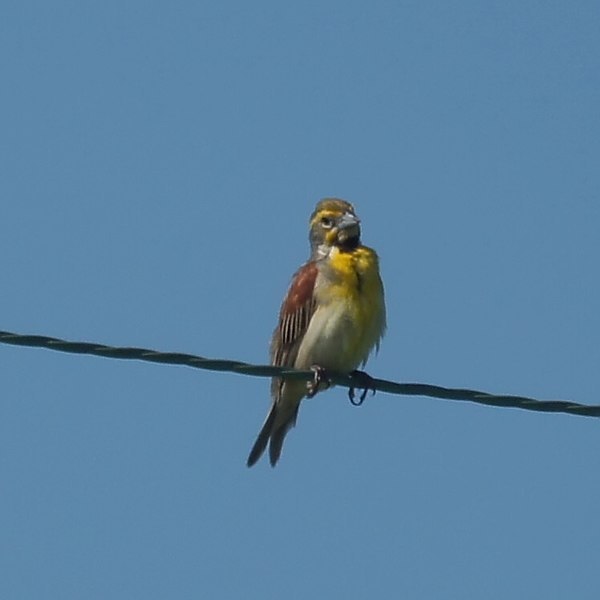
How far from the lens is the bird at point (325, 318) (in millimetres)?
10391

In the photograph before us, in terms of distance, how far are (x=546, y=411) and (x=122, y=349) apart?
6.59 ft

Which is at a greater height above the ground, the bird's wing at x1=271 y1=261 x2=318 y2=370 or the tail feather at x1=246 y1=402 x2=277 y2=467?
the bird's wing at x1=271 y1=261 x2=318 y2=370

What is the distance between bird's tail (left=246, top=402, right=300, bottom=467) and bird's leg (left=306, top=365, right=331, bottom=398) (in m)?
0.44

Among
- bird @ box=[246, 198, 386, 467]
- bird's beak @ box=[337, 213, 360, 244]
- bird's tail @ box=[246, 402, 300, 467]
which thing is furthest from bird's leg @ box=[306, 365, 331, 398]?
bird's beak @ box=[337, 213, 360, 244]

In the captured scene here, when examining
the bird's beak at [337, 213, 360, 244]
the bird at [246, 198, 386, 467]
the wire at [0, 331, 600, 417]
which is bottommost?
the wire at [0, 331, 600, 417]

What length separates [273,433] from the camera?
1099 centimetres

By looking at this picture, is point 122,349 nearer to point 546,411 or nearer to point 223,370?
point 223,370

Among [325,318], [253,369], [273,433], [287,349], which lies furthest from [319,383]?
[253,369]

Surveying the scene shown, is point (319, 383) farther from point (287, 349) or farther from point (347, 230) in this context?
point (347, 230)

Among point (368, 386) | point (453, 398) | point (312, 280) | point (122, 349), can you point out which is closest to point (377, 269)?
point (312, 280)

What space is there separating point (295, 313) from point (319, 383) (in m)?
0.59

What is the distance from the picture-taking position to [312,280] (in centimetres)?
1062

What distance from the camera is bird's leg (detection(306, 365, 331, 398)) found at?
33.4 ft

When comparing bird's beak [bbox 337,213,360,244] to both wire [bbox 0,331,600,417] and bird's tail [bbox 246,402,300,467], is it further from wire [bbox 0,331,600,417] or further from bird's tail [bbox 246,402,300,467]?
wire [bbox 0,331,600,417]
